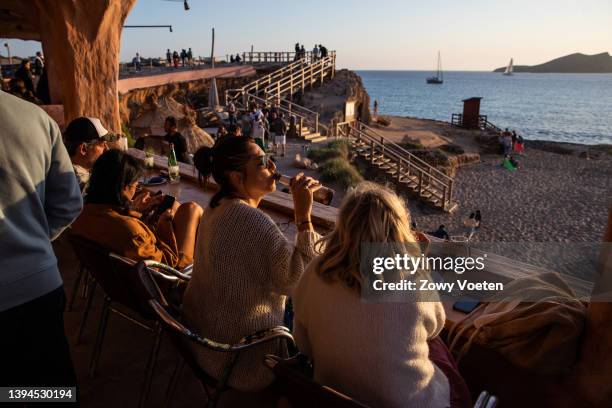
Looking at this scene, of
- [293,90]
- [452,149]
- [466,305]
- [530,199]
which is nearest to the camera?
[466,305]

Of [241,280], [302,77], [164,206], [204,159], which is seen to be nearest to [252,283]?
[241,280]

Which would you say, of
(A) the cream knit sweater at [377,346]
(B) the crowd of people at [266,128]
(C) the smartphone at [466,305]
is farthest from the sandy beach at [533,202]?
(A) the cream knit sweater at [377,346]

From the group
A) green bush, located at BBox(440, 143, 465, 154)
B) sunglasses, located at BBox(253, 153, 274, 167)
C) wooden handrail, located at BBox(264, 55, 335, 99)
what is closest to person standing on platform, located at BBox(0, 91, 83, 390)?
sunglasses, located at BBox(253, 153, 274, 167)

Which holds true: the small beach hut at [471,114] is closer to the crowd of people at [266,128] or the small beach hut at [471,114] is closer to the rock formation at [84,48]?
the crowd of people at [266,128]

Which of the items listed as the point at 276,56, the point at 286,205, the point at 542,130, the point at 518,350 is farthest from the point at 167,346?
the point at 542,130

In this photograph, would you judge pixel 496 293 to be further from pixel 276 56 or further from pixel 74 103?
pixel 276 56

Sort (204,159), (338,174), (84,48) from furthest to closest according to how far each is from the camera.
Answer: (338,174)
(84,48)
(204,159)

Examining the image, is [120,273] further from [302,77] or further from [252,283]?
[302,77]

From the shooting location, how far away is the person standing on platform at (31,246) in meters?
1.41

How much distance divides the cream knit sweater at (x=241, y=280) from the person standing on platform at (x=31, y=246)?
51 cm

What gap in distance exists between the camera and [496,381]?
1869mm

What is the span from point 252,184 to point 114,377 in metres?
1.45

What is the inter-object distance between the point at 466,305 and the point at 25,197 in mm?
1803

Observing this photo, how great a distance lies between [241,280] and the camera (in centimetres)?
177
